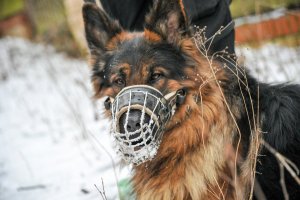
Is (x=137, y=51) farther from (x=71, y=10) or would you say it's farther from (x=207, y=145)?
(x=71, y=10)

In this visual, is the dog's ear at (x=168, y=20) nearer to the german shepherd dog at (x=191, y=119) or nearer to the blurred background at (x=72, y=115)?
the german shepherd dog at (x=191, y=119)

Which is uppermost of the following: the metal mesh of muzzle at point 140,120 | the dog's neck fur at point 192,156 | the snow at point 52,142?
the metal mesh of muzzle at point 140,120

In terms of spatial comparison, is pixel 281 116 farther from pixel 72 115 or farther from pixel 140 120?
pixel 72 115

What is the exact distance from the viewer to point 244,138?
101 inches

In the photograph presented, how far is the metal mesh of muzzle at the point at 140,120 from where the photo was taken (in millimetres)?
2213

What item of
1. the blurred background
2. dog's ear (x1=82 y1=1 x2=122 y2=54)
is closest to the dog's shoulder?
the blurred background

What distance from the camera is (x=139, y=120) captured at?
2199 mm

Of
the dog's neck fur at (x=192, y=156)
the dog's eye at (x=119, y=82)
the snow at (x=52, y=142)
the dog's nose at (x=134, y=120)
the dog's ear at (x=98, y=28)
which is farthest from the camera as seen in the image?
the snow at (x=52, y=142)

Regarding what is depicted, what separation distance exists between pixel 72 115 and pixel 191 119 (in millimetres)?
4340

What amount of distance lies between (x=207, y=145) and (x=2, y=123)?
5.98m

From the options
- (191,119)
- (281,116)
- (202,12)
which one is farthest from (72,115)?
(281,116)

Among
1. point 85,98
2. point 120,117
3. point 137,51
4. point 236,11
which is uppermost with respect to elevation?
point 137,51

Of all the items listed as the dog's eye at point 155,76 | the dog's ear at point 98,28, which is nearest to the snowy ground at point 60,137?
the dog's eye at point 155,76

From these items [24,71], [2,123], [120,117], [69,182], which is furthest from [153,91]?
[24,71]
